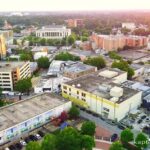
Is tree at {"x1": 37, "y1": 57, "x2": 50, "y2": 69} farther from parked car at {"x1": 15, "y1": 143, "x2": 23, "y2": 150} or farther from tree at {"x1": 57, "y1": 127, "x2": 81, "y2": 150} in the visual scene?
tree at {"x1": 57, "y1": 127, "x2": 81, "y2": 150}

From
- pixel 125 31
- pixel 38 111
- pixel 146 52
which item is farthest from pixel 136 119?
pixel 125 31

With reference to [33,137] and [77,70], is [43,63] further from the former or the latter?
[33,137]

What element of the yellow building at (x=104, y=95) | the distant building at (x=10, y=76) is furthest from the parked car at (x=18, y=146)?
the distant building at (x=10, y=76)

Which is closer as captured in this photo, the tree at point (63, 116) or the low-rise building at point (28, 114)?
the low-rise building at point (28, 114)

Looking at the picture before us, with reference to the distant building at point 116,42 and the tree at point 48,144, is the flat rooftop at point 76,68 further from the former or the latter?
the distant building at point 116,42

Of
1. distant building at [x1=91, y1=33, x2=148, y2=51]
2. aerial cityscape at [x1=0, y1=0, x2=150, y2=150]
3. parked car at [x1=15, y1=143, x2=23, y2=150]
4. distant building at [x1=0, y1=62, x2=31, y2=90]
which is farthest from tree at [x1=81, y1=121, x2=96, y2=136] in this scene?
distant building at [x1=91, y1=33, x2=148, y2=51]
